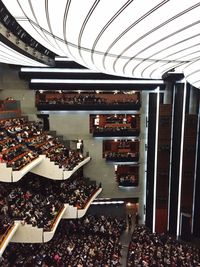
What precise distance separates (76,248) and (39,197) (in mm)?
2996

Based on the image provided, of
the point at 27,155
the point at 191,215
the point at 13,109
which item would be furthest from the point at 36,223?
the point at 191,215

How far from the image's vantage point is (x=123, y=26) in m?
5.82

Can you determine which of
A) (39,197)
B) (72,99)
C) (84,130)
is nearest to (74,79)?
(72,99)

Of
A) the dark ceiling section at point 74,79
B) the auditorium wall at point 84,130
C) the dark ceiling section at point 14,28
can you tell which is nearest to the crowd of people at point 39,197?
the auditorium wall at point 84,130

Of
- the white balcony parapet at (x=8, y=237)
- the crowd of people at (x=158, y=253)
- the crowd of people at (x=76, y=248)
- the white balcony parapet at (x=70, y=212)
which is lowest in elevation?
the crowd of people at (x=158, y=253)

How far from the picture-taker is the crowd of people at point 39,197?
13548mm

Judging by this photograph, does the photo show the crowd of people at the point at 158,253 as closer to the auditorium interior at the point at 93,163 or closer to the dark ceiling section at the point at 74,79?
the auditorium interior at the point at 93,163

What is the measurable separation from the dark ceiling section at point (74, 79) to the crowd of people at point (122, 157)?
4.09m

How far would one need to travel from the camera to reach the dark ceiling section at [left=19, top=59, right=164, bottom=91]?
63.7 feet

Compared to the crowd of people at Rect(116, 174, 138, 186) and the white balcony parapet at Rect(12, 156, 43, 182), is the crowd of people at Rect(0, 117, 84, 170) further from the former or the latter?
the crowd of people at Rect(116, 174, 138, 186)

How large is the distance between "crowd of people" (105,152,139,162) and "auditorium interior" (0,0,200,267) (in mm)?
62

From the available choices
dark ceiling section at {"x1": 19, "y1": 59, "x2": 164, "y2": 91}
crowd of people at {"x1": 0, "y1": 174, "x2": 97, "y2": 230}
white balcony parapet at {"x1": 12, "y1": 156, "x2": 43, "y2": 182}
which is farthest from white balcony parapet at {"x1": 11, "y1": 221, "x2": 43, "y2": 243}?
dark ceiling section at {"x1": 19, "y1": 59, "x2": 164, "y2": 91}

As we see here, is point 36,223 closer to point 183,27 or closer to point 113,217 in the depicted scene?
→ point 113,217

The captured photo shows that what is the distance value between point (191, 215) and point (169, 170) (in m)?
2.97
